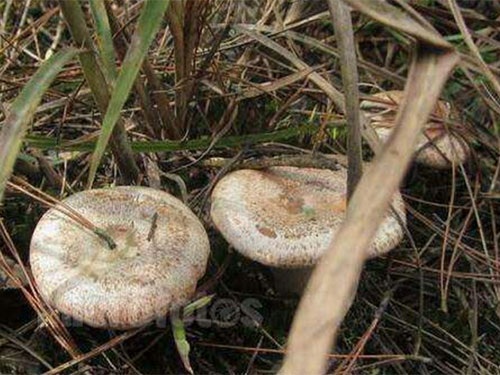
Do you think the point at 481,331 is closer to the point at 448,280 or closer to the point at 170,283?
the point at 448,280

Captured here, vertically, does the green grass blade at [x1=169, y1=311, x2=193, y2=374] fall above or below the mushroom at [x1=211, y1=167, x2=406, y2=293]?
below

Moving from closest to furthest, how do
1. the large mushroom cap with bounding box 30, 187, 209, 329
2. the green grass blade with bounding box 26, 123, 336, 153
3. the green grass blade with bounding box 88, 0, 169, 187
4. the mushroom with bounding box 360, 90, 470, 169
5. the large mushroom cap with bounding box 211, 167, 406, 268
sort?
the green grass blade with bounding box 88, 0, 169, 187
the large mushroom cap with bounding box 30, 187, 209, 329
the large mushroom cap with bounding box 211, 167, 406, 268
the green grass blade with bounding box 26, 123, 336, 153
the mushroom with bounding box 360, 90, 470, 169

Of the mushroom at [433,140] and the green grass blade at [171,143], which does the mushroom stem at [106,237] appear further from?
the mushroom at [433,140]

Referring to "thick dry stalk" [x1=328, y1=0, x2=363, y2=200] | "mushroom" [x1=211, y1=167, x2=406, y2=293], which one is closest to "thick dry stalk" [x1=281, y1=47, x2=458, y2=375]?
"thick dry stalk" [x1=328, y1=0, x2=363, y2=200]

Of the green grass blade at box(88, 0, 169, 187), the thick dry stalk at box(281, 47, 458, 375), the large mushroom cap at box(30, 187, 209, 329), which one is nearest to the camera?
the thick dry stalk at box(281, 47, 458, 375)

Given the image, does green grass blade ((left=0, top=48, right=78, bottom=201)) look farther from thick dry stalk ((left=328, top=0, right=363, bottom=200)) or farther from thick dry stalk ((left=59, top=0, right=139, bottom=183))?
thick dry stalk ((left=328, top=0, right=363, bottom=200))

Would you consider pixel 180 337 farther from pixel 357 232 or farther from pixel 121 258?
pixel 357 232

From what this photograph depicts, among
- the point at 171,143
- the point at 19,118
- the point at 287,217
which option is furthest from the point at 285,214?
the point at 19,118
